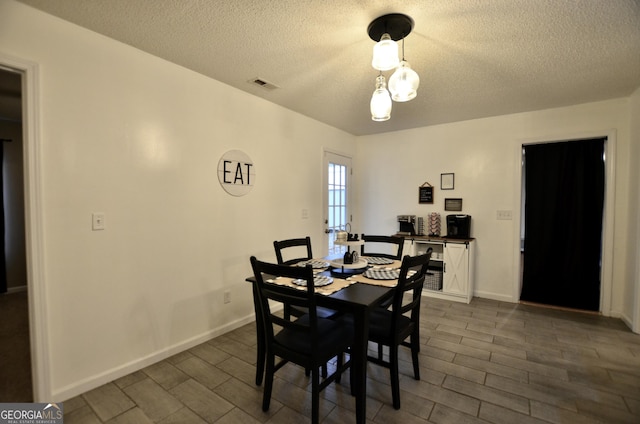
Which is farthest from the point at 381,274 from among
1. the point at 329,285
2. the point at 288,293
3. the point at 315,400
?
the point at 315,400

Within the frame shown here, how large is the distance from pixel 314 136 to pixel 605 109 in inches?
131

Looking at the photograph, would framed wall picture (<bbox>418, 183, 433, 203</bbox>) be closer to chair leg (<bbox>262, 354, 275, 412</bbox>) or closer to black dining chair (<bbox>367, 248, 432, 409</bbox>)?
black dining chair (<bbox>367, 248, 432, 409</bbox>)

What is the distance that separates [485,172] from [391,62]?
287 centimetres

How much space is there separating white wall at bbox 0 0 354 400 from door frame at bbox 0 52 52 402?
3 cm

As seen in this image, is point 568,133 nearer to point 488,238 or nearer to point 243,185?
point 488,238

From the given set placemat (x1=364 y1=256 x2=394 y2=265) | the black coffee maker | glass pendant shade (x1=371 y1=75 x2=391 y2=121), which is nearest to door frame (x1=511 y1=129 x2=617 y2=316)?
the black coffee maker

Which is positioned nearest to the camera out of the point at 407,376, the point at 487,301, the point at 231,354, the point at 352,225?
the point at 407,376

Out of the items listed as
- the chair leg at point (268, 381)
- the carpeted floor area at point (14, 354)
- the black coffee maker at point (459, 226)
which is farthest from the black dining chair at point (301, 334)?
the black coffee maker at point (459, 226)

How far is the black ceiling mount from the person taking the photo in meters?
1.77

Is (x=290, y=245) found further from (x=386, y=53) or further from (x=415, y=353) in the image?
(x=386, y=53)

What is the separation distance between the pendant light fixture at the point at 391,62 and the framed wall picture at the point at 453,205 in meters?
2.65

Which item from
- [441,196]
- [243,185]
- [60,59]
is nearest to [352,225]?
[441,196]

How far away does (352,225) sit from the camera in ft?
16.0

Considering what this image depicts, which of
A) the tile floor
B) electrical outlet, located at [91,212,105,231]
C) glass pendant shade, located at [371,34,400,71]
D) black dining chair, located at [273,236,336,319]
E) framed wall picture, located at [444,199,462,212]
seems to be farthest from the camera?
framed wall picture, located at [444,199,462,212]
